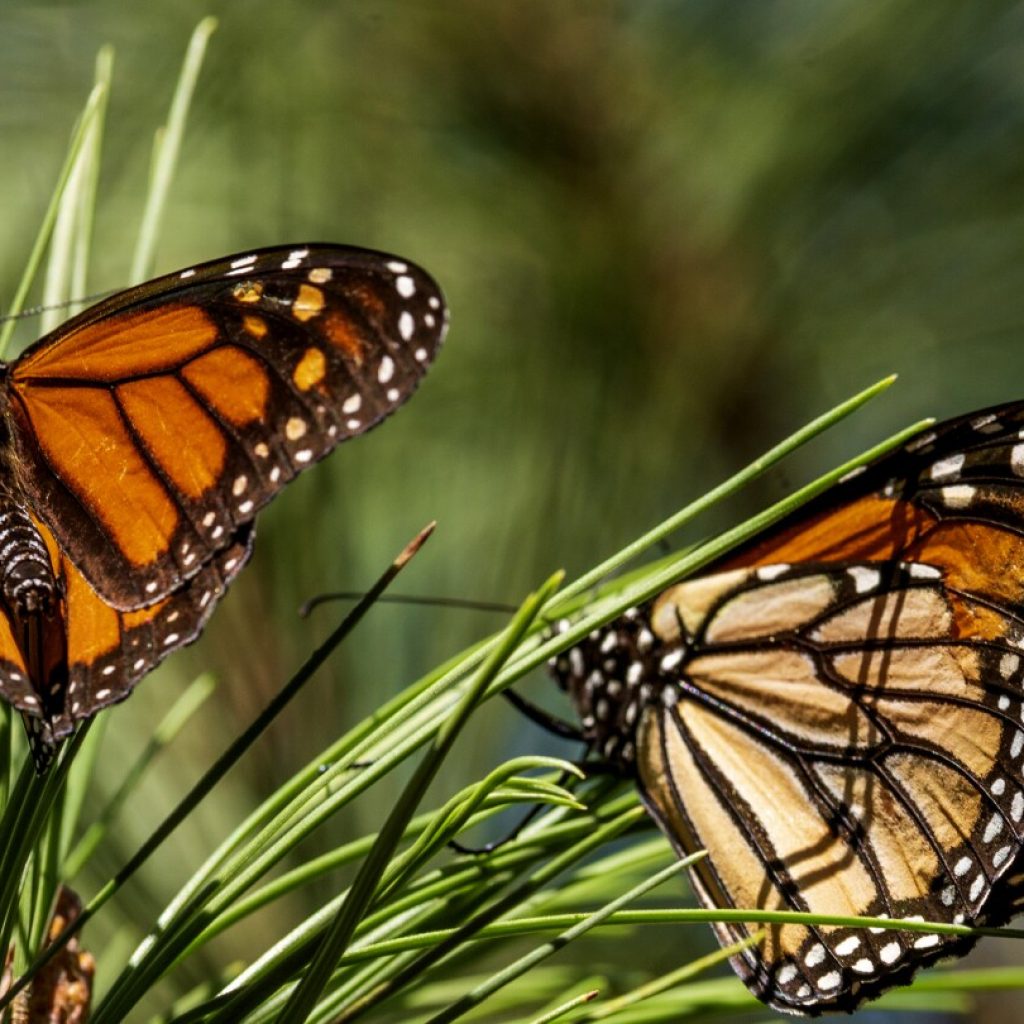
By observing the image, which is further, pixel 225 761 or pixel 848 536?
pixel 848 536

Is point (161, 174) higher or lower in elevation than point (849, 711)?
higher

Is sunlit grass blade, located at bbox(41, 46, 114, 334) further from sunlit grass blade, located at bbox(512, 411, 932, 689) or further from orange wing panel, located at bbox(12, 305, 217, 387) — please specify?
sunlit grass blade, located at bbox(512, 411, 932, 689)

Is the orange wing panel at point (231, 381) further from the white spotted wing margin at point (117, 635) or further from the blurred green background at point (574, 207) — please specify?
the blurred green background at point (574, 207)

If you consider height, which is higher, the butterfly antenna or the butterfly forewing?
the butterfly forewing

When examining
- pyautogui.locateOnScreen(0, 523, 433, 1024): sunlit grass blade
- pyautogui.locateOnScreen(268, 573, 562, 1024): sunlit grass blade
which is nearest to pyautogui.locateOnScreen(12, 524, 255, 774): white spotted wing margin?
pyautogui.locateOnScreen(0, 523, 433, 1024): sunlit grass blade

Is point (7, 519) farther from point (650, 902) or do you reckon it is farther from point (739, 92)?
point (739, 92)

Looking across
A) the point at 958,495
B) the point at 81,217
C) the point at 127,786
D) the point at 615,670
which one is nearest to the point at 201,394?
the point at 81,217

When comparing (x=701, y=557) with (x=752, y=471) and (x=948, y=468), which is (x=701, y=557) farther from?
(x=948, y=468)

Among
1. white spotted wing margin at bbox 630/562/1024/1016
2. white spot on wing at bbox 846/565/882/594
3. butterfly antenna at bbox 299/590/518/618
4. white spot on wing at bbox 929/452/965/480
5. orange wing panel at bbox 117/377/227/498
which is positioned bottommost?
white spotted wing margin at bbox 630/562/1024/1016

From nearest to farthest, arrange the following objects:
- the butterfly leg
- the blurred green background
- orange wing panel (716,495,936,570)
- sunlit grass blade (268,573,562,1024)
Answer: sunlit grass blade (268,573,562,1024), the butterfly leg, orange wing panel (716,495,936,570), the blurred green background
